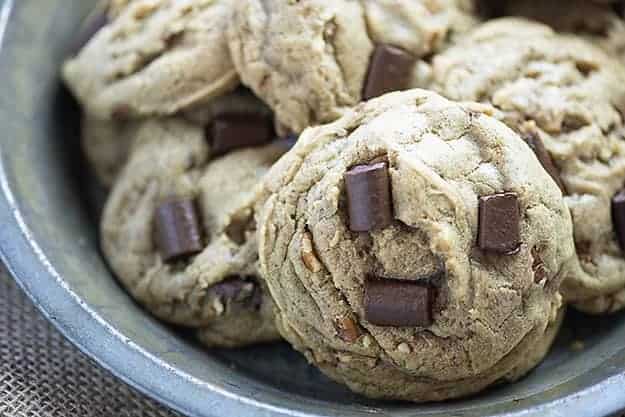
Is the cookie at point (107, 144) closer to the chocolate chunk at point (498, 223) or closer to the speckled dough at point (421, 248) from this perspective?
the speckled dough at point (421, 248)

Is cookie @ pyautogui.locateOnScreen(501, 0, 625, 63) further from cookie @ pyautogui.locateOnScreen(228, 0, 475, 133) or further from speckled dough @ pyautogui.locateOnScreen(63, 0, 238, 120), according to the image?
speckled dough @ pyautogui.locateOnScreen(63, 0, 238, 120)

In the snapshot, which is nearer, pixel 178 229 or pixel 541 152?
pixel 541 152

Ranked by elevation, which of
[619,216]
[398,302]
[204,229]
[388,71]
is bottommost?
[619,216]

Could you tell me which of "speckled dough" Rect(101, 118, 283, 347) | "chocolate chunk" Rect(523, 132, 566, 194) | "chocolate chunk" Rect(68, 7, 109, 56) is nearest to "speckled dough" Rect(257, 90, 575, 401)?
"chocolate chunk" Rect(523, 132, 566, 194)

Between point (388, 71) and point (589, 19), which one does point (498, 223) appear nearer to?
point (388, 71)

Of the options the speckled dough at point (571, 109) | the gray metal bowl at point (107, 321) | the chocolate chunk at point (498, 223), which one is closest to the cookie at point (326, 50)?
the speckled dough at point (571, 109)

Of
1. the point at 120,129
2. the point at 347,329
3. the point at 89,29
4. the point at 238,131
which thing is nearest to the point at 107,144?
the point at 120,129

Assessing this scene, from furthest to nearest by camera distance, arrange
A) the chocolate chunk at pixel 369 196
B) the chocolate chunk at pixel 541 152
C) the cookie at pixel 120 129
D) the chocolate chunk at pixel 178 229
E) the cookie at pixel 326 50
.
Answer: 1. the cookie at pixel 120 129
2. the chocolate chunk at pixel 178 229
3. the cookie at pixel 326 50
4. the chocolate chunk at pixel 541 152
5. the chocolate chunk at pixel 369 196
